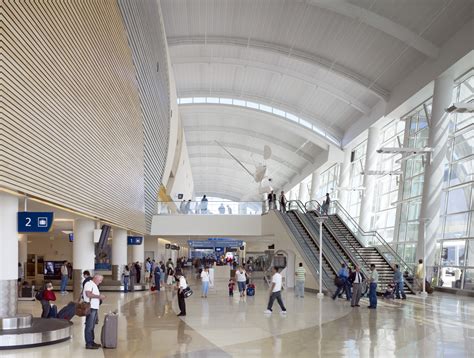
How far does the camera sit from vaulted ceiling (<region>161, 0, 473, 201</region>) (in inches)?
1112

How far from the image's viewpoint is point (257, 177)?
40594mm

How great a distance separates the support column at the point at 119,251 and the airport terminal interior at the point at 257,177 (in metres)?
0.11

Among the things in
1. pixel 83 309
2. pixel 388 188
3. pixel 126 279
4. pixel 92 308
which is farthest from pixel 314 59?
pixel 83 309

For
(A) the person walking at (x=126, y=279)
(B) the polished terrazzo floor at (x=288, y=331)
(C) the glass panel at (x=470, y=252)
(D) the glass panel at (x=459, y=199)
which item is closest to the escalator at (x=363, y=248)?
(C) the glass panel at (x=470, y=252)

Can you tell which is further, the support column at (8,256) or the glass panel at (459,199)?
the glass panel at (459,199)

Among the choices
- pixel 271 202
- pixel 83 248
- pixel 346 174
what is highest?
pixel 346 174

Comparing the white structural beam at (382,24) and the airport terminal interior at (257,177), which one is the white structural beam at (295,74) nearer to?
the airport terminal interior at (257,177)

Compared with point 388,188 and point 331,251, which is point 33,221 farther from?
point 388,188

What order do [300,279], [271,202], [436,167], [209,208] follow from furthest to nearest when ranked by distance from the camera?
[209,208], [271,202], [436,167], [300,279]

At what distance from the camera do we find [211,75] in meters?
45.2

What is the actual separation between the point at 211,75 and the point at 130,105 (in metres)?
21.1

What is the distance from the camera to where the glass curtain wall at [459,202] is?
2556cm

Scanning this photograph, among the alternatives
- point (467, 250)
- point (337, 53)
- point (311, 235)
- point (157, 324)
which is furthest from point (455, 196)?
point (157, 324)

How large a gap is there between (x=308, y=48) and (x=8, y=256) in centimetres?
2672
